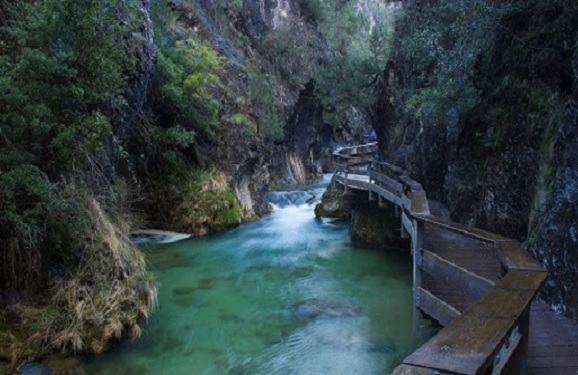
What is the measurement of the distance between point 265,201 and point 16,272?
16.3m

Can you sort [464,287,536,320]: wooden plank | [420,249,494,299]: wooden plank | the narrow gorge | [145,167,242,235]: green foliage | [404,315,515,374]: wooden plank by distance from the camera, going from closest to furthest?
[404,315,515,374]: wooden plank < [464,287,536,320]: wooden plank < [420,249,494,299]: wooden plank < the narrow gorge < [145,167,242,235]: green foliage

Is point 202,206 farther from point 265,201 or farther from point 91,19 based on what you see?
point 91,19

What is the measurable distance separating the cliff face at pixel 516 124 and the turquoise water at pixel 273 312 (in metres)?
2.72

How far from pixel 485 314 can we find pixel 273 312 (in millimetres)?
7374

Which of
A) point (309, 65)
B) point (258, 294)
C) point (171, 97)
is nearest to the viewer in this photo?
point (258, 294)

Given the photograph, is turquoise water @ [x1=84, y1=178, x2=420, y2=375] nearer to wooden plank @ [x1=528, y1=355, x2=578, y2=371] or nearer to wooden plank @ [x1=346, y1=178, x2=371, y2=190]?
wooden plank @ [x1=346, y1=178, x2=371, y2=190]

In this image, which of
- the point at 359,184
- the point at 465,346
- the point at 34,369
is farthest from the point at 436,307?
the point at 359,184

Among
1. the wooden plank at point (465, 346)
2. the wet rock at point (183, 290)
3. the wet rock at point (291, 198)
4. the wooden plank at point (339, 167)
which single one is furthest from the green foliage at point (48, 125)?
the wet rock at point (291, 198)

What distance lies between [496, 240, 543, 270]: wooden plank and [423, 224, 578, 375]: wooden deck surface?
70 cm

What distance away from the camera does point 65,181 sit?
286 inches

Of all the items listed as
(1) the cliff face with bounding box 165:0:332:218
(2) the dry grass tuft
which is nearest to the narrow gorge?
(2) the dry grass tuft

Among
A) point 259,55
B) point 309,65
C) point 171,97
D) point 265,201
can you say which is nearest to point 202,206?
point 171,97

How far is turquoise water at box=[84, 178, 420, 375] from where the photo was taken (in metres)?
7.31

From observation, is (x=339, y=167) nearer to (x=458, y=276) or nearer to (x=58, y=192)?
(x=58, y=192)
